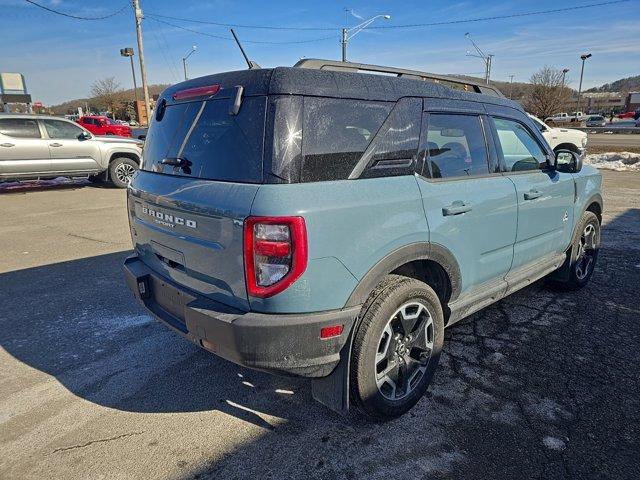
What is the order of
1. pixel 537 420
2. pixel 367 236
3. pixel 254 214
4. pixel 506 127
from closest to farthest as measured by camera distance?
pixel 254 214, pixel 367 236, pixel 537 420, pixel 506 127

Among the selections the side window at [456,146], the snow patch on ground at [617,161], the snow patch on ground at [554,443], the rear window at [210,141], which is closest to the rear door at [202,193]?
the rear window at [210,141]

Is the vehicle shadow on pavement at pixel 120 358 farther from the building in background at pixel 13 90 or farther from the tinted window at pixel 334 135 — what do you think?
the building in background at pixel 13 90

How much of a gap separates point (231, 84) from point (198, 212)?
71 centimetres

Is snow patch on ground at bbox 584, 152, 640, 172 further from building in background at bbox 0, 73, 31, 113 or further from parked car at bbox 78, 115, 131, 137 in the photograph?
building in background at bbox 0, 73, 31, 113

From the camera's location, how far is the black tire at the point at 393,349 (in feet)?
7.62

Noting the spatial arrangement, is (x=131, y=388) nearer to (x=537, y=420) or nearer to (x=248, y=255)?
(x=248, y=255)

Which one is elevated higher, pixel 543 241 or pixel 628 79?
pixel 628 79

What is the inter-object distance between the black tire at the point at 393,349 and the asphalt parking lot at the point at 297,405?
16 centimetres

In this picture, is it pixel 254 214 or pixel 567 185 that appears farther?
pixel 567 185

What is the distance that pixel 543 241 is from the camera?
12.2 feet

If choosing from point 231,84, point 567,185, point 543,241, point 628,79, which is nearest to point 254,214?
point 231,84

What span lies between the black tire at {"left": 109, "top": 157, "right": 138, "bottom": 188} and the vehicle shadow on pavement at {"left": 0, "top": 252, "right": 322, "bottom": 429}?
7.70 m

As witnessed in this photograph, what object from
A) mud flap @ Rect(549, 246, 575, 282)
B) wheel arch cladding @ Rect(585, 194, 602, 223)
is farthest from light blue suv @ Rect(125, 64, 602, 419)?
wheel arch cladding @ Rect(585, 194, 602, 223)

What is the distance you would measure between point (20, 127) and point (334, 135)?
36.7 ft
